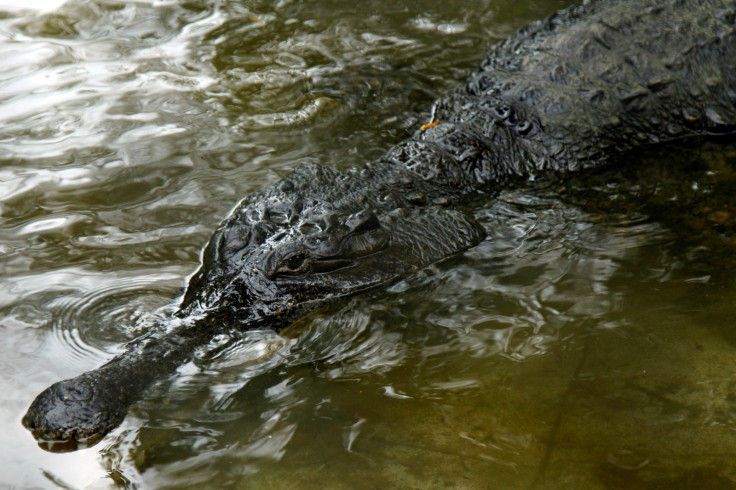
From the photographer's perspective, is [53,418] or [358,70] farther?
[358,70]

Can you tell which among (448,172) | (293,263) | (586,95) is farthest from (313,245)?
(586,95)

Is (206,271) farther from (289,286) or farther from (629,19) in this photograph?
(629,19)

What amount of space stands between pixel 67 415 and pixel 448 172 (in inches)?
99.2

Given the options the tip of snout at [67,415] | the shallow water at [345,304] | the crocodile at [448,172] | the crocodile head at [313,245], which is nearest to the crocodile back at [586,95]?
the crocodile at [448,172]

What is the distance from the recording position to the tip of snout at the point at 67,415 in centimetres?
265

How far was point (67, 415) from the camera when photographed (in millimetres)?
2666

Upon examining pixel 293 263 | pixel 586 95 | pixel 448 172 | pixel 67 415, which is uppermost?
pixel 586 95

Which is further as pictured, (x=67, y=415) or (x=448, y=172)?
(x=448, y=172)

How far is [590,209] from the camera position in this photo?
14.2 feet

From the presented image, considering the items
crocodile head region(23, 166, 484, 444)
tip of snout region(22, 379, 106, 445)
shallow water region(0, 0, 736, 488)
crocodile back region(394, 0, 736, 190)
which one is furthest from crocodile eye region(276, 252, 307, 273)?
crocodile back region(394, 0, 736, 190)

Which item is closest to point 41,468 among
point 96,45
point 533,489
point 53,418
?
point 53,418

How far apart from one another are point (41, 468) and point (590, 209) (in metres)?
3.19

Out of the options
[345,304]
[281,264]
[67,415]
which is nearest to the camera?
[67,415]

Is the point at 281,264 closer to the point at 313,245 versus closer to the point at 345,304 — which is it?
the point at 313,245
